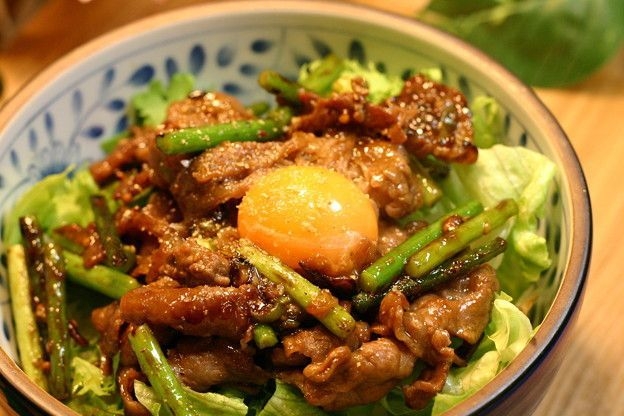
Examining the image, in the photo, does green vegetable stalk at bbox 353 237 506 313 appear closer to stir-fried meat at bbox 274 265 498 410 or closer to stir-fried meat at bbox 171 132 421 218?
stir-fried meat at bbox 274 265 498 410

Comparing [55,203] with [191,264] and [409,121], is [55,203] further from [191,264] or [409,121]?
[409,121]

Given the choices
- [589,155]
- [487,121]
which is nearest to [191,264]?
[487,121]

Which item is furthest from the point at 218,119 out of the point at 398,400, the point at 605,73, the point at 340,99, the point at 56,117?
the point at 605,73

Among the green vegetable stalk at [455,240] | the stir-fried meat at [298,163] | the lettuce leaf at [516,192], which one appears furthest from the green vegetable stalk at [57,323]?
the lettuce leaf at [516,192]

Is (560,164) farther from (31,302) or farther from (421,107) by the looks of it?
(31,302)

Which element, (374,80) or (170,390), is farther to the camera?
(374,80)

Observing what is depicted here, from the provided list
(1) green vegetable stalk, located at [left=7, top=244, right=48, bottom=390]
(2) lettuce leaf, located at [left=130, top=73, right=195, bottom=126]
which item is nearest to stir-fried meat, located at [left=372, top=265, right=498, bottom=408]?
(1) green vegetable stalk, located at [left=7, top=244, right=48, bottom=390]
